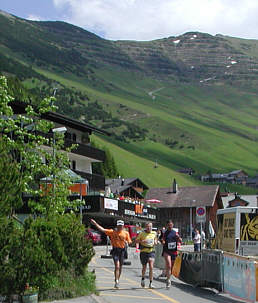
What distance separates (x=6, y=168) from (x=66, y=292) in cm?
325

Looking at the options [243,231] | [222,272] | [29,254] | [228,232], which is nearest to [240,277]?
[222,272]

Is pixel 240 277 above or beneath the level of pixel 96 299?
above

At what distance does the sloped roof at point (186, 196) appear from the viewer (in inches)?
4065

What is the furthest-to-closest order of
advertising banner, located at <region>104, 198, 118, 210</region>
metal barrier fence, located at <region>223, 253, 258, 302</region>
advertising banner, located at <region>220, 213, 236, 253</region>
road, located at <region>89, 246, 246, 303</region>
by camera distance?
advertising banner, located at <region>104, 198, 118, 210</region>, advertising banner, located at <region>220, 213, 236, 253</region>, road, located at <region>89, 246, 246, 303</region>, metal barrier fence, located at <region>223, 253, 258, 302</region>

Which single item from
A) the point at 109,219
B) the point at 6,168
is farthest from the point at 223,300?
the point at 109,219

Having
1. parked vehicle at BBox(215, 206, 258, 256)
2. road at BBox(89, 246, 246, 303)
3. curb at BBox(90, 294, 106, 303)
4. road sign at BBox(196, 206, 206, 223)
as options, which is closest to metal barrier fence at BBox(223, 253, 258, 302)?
road at BBox(89, 246, 246, 303)

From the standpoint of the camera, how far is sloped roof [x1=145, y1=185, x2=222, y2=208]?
10325 cm

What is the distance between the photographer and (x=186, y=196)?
107 meters

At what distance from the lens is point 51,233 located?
12445 millimetres

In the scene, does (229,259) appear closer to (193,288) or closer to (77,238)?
(193,288)

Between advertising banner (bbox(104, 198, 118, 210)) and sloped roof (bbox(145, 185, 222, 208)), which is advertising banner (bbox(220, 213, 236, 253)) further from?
sloped roof (bbox(145, 185, 222, 208))

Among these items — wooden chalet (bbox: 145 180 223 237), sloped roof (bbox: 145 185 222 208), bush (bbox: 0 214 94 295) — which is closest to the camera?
bush (bbox: 0 214 94 295)

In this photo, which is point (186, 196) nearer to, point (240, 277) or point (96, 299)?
point (240, 277)

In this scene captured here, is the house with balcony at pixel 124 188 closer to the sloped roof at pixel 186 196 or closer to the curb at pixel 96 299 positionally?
the sloped roof at pixel 186 196
